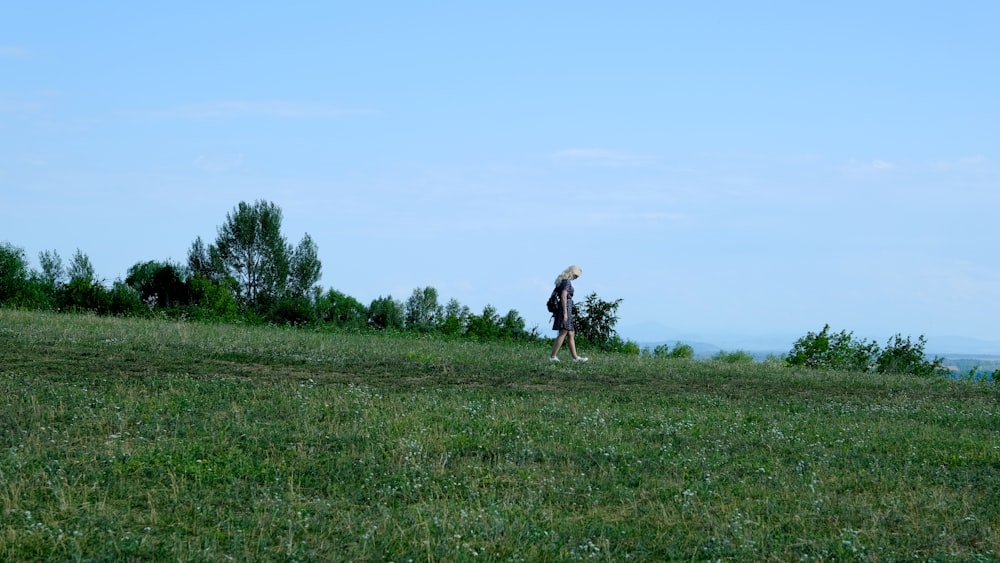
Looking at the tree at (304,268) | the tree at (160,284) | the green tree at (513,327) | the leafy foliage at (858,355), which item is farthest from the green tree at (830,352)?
the tree at (304,268)

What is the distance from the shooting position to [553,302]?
22.0m

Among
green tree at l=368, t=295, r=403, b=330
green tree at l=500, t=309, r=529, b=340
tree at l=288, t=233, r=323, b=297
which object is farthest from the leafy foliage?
tree at l=288, t=233, r=323, b=297

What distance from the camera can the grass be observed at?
7.80m

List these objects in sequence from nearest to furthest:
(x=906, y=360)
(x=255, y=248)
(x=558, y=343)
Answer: (x=558, y=343) < (x=906, y=360) < (x=255, y=248)

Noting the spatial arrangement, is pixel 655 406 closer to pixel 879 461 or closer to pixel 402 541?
pixel 879 461

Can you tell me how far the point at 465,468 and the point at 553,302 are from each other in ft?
39.8

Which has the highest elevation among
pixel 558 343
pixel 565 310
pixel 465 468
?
pixel 565 310

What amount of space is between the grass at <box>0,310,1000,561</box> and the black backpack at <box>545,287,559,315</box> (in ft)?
15.7

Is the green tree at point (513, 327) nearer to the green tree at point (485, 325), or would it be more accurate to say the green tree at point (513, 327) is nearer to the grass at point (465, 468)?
the green tree at point (485, 325)

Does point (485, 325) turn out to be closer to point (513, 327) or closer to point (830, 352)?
point (513, 327)

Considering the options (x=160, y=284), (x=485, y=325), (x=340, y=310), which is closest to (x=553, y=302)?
(x=485, y=325)

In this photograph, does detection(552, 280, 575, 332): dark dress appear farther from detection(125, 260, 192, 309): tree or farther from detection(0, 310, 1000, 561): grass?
detection(125, 260, 192, 309): tree

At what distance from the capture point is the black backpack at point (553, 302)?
2192 cm

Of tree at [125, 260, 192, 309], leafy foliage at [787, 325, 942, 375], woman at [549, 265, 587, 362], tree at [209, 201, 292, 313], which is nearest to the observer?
woman at [549, 265, 587, 362]
